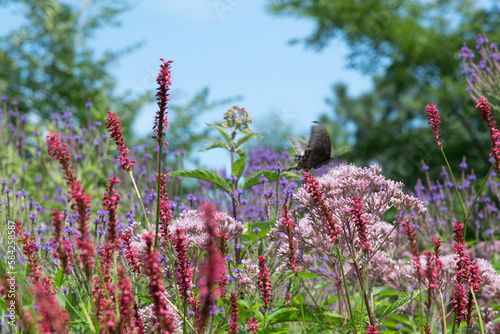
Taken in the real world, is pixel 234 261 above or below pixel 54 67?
below

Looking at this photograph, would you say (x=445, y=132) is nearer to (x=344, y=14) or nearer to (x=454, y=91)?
(x=454, y=91)

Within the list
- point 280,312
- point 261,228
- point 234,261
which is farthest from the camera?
point 234,261

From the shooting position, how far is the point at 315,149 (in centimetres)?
505

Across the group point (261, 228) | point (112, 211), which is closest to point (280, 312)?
point (261, 228)

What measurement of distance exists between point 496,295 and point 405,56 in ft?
62.9

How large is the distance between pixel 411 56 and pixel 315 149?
17235 mm

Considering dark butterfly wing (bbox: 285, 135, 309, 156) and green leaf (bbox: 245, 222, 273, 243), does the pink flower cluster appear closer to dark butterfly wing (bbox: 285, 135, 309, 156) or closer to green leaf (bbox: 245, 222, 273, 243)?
green leaf (bbox: 245, 222, 273, 243)

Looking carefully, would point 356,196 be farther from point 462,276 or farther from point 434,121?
point 462,276

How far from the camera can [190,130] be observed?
19.2m

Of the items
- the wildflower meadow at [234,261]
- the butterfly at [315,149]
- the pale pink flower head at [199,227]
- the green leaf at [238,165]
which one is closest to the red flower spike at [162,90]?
the wildflower meadow at [234,261]

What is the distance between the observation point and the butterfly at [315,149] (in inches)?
195

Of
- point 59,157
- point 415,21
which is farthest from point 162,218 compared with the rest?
point 415,21

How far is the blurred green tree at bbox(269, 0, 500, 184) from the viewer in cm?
1916

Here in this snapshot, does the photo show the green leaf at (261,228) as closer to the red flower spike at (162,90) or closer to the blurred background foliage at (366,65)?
the red flower spike at (162,90)
